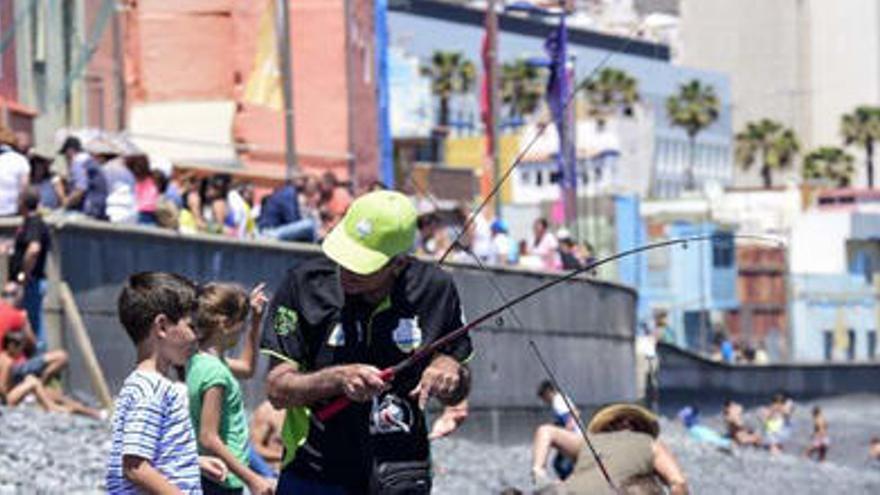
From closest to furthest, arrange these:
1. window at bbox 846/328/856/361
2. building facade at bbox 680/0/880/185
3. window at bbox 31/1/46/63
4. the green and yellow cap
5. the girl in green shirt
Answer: the green and yellow cap
the girl in green shirt
window at bbox 31/1/46/63
window at bbox 846/328/856/361
building facade at bbox 680/0/880/185

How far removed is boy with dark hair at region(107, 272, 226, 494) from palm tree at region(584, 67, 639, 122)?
106 metres

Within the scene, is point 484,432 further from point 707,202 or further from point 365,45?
point 707,202

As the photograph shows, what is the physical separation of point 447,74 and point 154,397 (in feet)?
330

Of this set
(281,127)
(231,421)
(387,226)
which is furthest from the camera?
(281,127)

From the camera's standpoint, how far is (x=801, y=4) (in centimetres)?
16362

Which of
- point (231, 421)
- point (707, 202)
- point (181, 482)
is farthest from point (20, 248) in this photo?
point (707, 202)

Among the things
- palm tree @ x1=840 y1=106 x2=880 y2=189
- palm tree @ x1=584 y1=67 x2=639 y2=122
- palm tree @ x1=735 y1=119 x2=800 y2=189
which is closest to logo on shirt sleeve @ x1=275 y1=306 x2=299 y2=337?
palm tree @ x1=584 y1=67 x2=639 y2=122

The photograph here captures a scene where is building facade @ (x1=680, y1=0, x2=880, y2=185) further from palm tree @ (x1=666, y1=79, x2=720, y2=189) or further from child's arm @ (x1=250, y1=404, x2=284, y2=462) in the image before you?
child's arm @ (x1=250, y1=404, x2=284, y2=462)

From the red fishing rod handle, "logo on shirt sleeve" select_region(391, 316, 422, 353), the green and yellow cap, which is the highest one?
the green and yellow cap

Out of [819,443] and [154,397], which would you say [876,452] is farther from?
[154,397]

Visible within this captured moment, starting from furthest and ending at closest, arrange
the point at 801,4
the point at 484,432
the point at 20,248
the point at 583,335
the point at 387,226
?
1. the point at 801,4
2. the point at 583,335
3. the point at 484,432
4. the point at 20,248
5. the point at 387,226

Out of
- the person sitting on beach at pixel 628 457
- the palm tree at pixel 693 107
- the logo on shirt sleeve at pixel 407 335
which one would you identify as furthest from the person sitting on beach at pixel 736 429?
the palm tree at pixel 693 107

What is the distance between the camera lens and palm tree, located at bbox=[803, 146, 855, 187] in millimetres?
130000

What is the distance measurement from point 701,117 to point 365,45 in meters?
77.9
